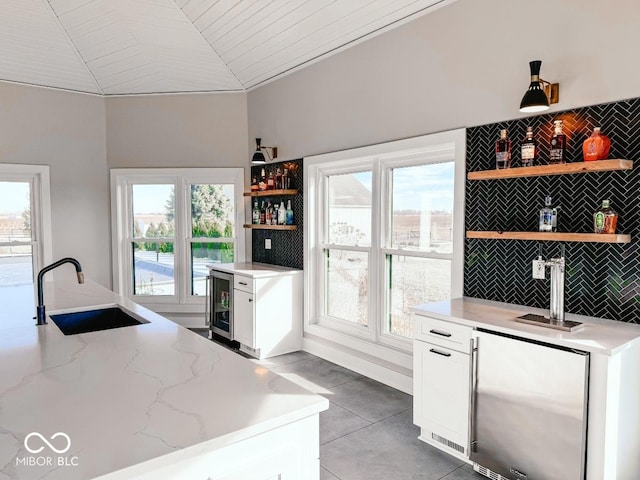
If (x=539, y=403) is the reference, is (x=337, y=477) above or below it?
below

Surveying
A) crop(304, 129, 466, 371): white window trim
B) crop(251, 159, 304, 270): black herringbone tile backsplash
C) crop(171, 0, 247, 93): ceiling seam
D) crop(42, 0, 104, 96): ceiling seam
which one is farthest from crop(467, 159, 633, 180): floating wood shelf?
crop(42, 0, 104, 96): ceiling seam

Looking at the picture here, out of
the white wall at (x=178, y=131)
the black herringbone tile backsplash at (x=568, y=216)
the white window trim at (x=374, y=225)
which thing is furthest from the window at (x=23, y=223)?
the black herringbone tile backsplash at (x=568, y=216)

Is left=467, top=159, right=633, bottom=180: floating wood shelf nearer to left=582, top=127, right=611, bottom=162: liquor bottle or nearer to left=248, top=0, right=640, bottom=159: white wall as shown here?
left=582, top=127, right=611, bottom=162: liquor bottle

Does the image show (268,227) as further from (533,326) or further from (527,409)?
(527,409)

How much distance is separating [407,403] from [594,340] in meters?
1.68

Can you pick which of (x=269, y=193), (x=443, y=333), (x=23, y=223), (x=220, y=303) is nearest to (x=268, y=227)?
(x=269, y=193)

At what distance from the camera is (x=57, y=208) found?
537 cm

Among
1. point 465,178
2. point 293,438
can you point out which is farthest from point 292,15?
point 293,438

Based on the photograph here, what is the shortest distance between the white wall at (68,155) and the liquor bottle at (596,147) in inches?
205

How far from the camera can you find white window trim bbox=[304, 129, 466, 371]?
10.7 ft

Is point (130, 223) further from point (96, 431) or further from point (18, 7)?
point (96, 431)

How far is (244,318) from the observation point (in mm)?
4574

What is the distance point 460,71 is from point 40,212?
483 cm

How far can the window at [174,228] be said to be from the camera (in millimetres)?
5633
